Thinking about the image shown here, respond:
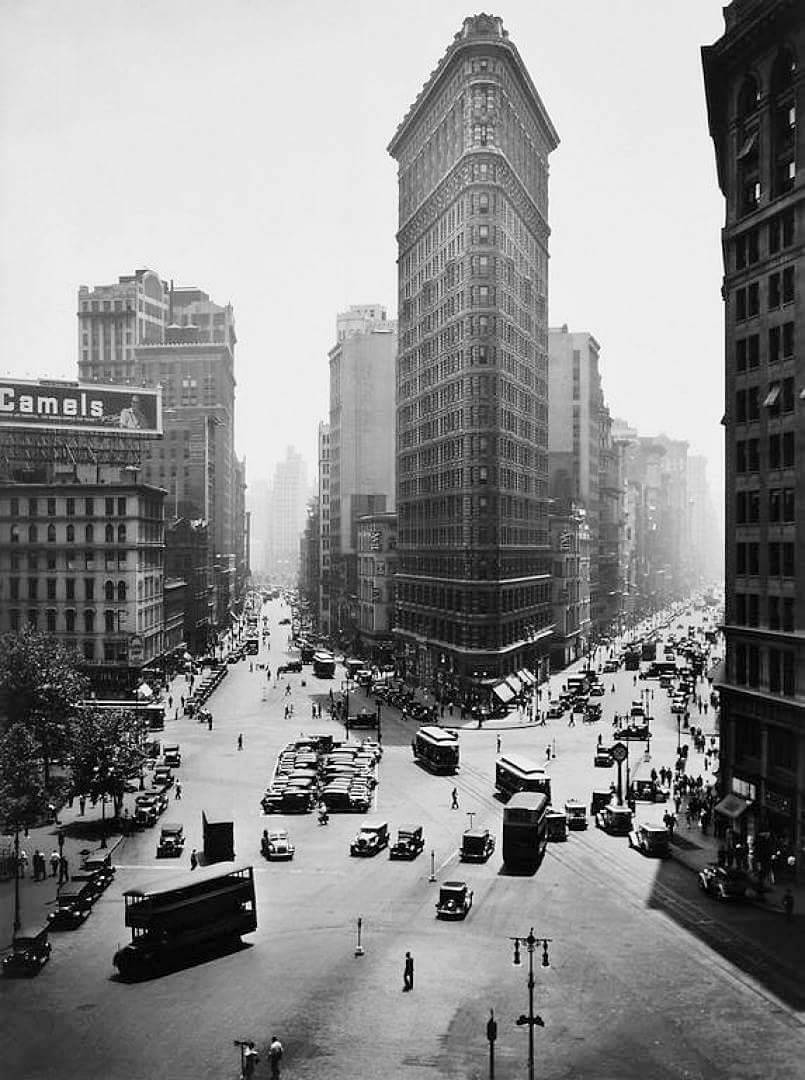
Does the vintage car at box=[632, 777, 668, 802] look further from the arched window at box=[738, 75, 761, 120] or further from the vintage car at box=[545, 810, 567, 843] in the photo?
the arched window at box=[738, 75, 761, 120]

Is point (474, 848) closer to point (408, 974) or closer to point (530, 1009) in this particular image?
point (408, 974)

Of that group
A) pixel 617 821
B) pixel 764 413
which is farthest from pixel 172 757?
pixel 764 413

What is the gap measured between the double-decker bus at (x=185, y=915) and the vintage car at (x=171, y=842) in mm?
12914

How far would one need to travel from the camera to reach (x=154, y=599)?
130 metres

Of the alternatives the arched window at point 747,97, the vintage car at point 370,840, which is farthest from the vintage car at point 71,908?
the arched window at point 747,97

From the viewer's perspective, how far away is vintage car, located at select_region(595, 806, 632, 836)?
6425 centimetres

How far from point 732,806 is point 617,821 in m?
6.81

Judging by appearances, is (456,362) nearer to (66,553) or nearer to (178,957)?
(66,553)

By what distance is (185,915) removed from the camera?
1699 inches

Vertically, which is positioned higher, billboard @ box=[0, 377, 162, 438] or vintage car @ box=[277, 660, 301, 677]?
billboard @ box=[0, 377, 162, 438]

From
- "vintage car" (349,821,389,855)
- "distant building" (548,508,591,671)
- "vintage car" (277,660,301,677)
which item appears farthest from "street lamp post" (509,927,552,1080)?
"distant building" (548,508,591,671)

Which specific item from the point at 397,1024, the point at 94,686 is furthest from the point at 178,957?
the point at 94,686

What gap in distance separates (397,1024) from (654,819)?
3431 cm

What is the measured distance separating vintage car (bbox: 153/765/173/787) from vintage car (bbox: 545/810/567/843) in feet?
88.2
